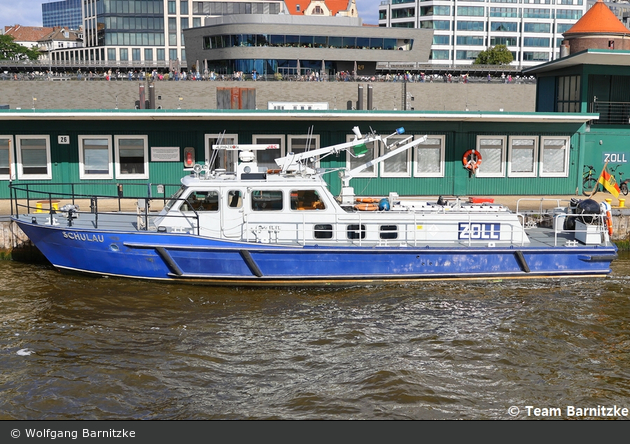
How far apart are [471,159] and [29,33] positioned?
526 ft

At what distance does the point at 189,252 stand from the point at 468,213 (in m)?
7.25

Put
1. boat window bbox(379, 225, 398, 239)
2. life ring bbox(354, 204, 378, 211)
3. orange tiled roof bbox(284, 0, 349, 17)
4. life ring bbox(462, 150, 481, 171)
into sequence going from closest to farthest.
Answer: boat window bbox(379, 225, 398, 239) < life ring bbox(354, 204, 378, 211) < life ring bbox(462, 150, 481, 171) < orange tiled roof bbox(284, 0, 349, 17)

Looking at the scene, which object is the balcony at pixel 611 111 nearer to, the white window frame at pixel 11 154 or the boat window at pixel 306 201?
the boat window at pixel 306 201

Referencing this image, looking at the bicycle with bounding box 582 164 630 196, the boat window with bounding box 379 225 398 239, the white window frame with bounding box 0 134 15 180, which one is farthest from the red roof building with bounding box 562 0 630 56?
the white window frame with bounding box 0 134 15 180

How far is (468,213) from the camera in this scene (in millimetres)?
18094

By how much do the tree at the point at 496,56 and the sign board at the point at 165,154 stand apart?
8318 centimetres

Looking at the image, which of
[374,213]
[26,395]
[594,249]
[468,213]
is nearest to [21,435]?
[26,395]

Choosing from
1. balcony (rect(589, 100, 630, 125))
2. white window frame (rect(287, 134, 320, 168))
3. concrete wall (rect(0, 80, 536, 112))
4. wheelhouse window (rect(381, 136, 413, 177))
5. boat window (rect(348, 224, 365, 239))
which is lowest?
boat window (rect(348, 224, 365, 239))

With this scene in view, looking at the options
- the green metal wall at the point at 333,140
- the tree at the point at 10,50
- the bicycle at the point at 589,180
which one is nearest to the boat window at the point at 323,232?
the green metal wall at the point at 333,140

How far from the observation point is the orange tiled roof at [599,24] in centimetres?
4125

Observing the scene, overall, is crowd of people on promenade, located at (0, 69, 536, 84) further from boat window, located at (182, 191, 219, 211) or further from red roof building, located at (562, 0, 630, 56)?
boat window, located at (182, 191, 219, 211)

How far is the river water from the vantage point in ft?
37.4

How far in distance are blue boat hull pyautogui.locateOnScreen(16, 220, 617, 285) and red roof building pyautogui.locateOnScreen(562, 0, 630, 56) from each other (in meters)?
25.3

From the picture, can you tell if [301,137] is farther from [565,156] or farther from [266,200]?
[565,156]
